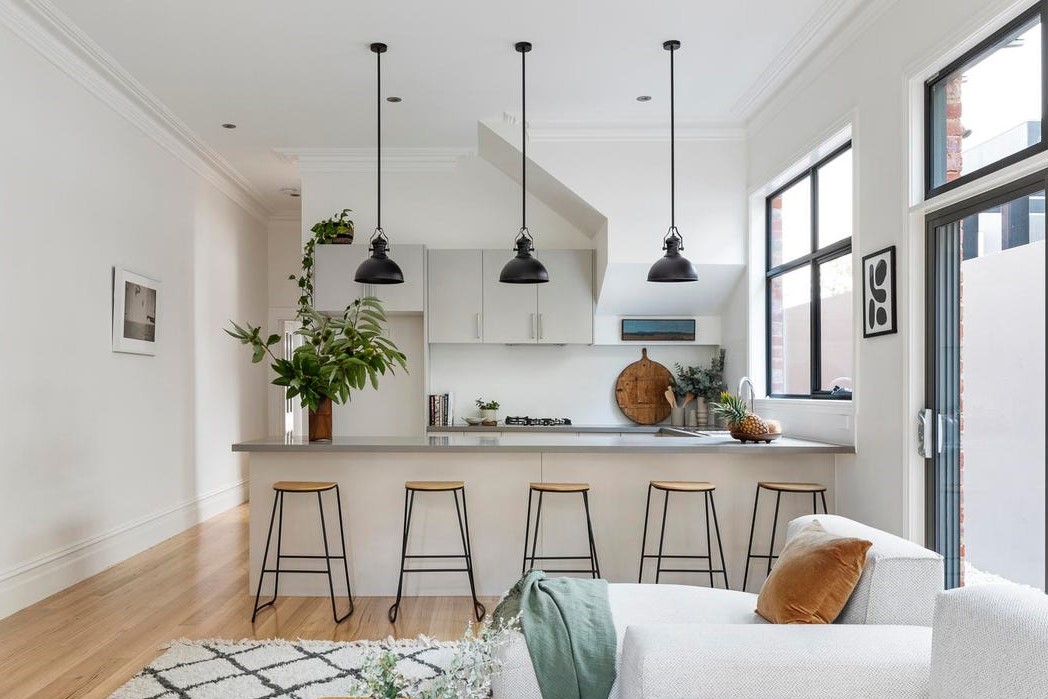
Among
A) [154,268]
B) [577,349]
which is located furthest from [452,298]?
[154,268]

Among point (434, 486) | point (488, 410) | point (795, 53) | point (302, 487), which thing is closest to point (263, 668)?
point (302, 487)

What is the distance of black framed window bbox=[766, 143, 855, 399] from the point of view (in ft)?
14.6

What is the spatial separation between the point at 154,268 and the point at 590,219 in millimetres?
3346

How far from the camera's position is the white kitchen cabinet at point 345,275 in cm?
626

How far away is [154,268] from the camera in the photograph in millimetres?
5672

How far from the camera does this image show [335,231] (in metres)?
6.21

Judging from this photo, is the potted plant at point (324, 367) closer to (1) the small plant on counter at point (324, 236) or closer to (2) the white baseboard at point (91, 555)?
(2) the white baseboard at point (91, 555)

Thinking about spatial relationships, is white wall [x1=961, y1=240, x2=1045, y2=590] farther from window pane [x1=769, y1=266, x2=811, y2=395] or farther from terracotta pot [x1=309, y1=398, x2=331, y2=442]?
terracotta pot [x1=309, y1=398, x2=331, y2=442]

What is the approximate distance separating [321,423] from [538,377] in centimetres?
273

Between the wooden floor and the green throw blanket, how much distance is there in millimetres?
1292

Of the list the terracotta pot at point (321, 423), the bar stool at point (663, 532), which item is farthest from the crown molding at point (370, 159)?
the bar stool at point (663, 532)

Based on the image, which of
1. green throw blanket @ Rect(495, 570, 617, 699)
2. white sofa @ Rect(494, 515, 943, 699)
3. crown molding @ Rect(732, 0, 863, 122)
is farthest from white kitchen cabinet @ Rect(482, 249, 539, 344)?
white sofa @ Rect(494, 515, 943, 699)

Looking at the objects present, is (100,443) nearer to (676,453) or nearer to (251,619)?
(251,619)

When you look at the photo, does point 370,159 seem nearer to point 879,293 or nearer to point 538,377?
point 538,377
